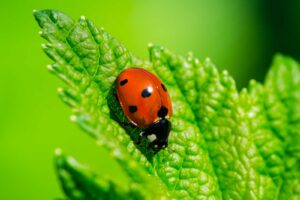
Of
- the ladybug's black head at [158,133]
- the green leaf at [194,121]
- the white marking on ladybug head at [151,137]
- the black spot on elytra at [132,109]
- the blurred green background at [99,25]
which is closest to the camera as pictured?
the green leaf at [194,121]

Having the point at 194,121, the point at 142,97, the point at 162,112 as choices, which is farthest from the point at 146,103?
the point at 194,121

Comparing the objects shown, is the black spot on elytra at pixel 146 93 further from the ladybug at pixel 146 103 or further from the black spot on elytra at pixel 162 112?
the black spot on elytra at pixel 162 112

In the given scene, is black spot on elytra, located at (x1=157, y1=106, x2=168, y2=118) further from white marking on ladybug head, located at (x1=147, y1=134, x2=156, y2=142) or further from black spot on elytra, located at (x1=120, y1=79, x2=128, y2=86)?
black spot on elytra, located at (x1=120, y1=79, x2=128, y2=86)

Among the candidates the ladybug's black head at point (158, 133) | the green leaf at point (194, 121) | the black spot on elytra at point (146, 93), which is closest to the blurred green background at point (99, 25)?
the ladybug's black head at point (158, 133)

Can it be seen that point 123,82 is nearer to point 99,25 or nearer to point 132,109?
point 132,109

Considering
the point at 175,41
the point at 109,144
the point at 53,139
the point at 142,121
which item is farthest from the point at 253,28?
the point at 109,144

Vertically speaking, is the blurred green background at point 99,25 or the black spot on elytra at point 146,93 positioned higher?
the blurred green background at point 99,25

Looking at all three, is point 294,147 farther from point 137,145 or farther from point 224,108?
point 137,145
